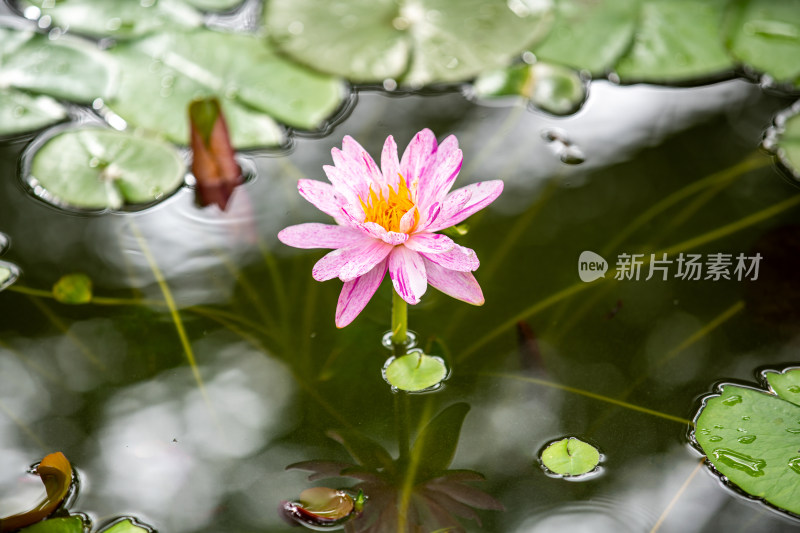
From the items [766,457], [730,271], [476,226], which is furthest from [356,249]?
[730,271]

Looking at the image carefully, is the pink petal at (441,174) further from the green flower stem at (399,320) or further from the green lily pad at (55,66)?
the green lily pad at (55,66)

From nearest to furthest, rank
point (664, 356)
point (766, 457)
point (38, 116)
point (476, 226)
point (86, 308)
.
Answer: point (766, 457), point (664, 356), point (86, 308), point (476, 226), point (38, 116)

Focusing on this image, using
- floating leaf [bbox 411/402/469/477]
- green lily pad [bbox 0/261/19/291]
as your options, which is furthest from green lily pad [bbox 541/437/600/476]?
green lily pad [bbox 0/261/19/291]

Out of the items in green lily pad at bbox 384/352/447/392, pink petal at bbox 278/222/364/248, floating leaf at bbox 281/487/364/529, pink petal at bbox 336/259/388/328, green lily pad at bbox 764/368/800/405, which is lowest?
floating leaf at bbox 281/487/364/529

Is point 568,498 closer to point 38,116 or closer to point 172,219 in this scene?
point 172,219

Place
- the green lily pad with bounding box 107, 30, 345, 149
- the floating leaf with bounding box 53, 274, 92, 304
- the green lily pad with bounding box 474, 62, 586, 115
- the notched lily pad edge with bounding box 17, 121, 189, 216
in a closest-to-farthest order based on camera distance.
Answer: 1. the floating leaf with bounding box 53, 274, 92, 304
2. the notched lily pad edge with bounding box 17, 121, 189, 216
3. the green lily pad with bounding box 107, 30, 345, 149
4. the green lily pad with bounding box 474, 62, 586, 115

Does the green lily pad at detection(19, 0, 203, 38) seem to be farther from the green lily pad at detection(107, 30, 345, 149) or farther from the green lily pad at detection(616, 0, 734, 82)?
the green lily pad at detection(616, 0, 734, 82)

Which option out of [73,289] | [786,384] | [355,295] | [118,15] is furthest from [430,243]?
[118,15]
